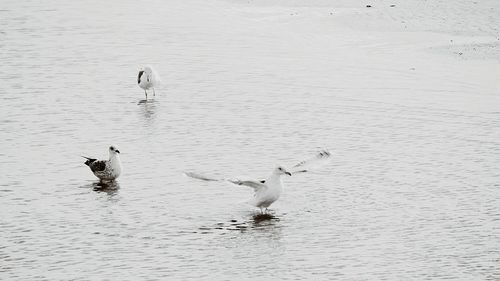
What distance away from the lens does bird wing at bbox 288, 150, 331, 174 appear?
1747 cm

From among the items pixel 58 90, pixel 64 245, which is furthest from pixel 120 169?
pixel 58 90

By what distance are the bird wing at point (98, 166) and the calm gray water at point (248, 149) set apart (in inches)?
12.1

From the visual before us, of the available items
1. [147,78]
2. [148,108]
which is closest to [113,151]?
[148,108]

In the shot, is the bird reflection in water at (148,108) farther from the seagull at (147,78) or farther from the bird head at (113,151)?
the bird head at (113,151)

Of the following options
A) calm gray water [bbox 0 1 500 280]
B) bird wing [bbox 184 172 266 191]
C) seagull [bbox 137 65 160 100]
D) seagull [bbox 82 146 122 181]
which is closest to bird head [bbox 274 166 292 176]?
bird wing [bbox 184 172 266 191]

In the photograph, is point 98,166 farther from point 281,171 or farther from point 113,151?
point 281,171

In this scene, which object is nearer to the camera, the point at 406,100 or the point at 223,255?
the point at 223,255

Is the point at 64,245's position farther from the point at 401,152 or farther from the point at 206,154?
the point at 401,152

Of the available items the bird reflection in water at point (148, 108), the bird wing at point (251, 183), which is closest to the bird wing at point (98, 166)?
the bird wing at point (251, 183)

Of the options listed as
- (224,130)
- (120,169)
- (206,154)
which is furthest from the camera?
(224,130)

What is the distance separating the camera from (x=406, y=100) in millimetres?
25750

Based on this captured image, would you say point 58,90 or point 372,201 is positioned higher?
point 58,90

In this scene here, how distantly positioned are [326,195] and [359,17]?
1813 cm

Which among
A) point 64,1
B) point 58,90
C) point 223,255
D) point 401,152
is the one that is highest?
point 64,1
